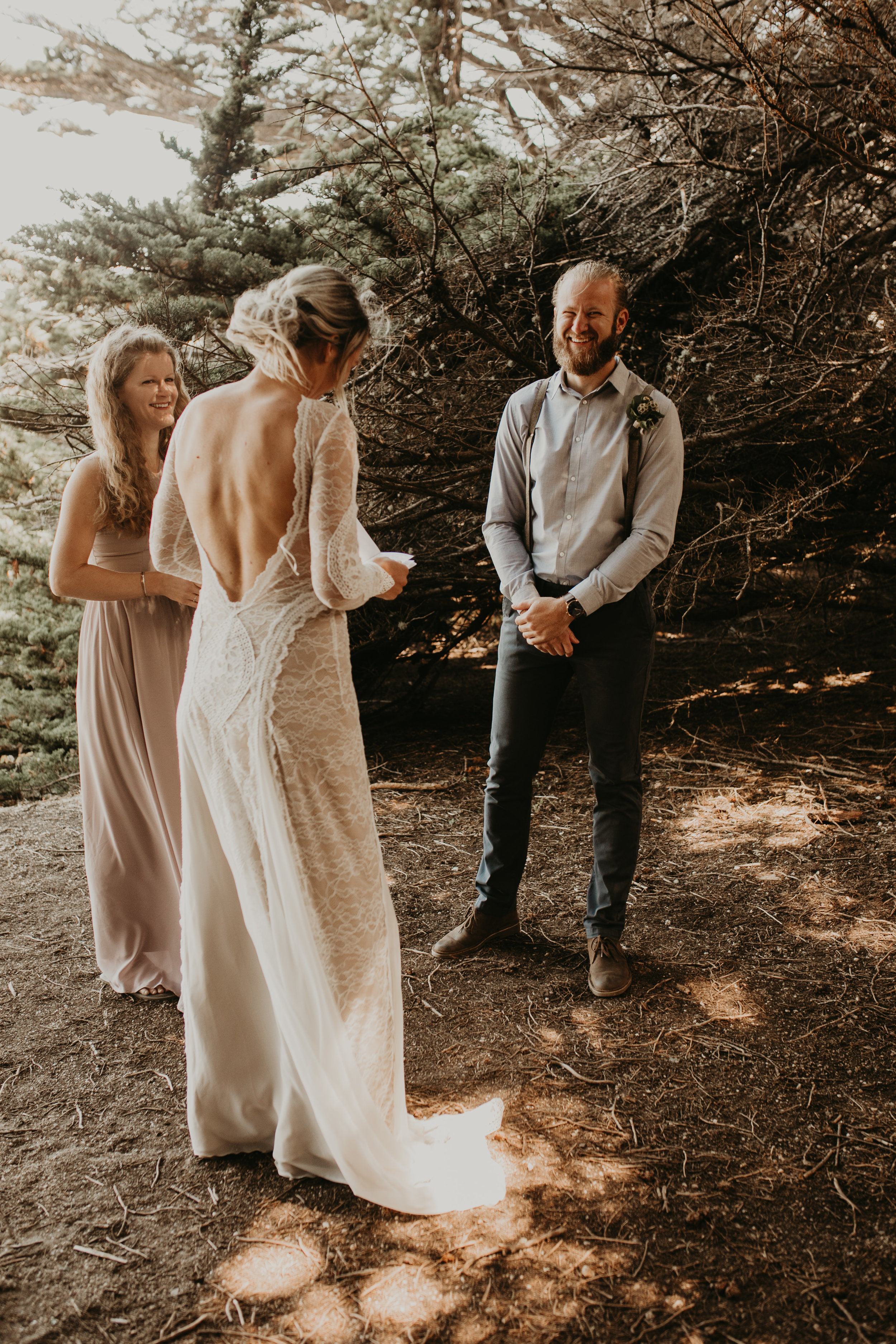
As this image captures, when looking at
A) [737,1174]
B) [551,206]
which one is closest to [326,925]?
[737,1174]

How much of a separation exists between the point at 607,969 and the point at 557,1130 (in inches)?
31.3

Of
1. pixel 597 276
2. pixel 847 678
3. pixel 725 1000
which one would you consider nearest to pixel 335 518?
pixel 597 276

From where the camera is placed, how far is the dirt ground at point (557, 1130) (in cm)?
195

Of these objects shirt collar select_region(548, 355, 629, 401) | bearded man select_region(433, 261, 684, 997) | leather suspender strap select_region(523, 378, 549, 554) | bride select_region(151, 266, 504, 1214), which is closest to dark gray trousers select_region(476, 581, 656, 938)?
bearded man select_region(433, 261, 684, 997)

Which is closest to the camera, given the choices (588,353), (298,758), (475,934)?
(298,758)

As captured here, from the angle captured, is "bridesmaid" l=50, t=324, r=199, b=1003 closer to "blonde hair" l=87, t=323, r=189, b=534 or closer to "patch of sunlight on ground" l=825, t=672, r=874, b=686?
"blonde hair" l=87, t=323, r=189, b=534

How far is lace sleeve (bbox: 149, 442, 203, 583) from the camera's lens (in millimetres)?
2375

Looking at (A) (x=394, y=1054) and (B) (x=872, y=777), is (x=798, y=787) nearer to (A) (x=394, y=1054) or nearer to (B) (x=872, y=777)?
(B) (x=872, y=777)

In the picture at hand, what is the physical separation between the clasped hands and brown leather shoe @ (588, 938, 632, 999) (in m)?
1.05

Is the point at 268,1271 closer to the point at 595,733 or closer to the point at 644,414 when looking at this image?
the point at 595,733

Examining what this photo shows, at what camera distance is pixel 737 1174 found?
90.4 inches

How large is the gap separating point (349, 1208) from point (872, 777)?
4.05m

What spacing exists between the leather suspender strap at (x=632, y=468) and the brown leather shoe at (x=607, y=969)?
1.45 meters

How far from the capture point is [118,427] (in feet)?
10.3
